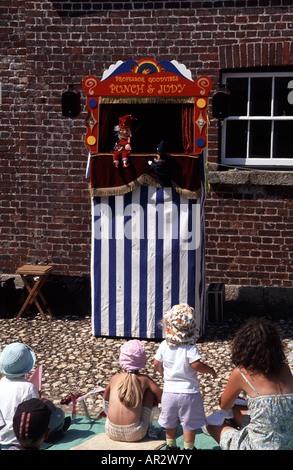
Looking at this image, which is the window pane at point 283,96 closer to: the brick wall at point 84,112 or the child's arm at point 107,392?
the brick wall at point 84,112

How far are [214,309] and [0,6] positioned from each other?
491cm

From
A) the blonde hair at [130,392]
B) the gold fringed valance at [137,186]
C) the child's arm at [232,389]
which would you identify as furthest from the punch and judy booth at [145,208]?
the child's arm at [232,389]

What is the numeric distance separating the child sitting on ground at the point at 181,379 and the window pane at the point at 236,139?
4.43 metres

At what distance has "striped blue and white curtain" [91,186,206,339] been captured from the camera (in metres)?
7.01

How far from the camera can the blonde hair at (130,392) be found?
14.2 ft

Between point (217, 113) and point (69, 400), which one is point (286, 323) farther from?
point (69, 400)

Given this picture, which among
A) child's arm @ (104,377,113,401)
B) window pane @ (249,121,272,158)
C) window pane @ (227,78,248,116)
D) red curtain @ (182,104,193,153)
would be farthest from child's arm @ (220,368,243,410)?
window pane @ (227,78,248,116)

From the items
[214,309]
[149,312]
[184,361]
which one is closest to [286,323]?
[214,309]

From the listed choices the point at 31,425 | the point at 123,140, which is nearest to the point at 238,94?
the point at 123,140

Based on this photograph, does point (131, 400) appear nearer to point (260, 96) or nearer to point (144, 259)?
point (144, 259)

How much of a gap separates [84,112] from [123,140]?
157 cm

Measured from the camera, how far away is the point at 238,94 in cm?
836

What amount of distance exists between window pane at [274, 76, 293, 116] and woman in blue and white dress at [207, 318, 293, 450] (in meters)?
5.01

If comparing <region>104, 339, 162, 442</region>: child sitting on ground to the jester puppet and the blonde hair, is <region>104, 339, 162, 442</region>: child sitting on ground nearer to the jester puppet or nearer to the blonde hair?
the blonde hair
